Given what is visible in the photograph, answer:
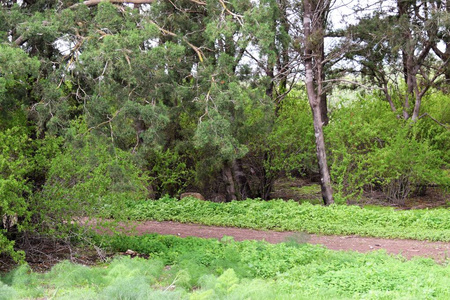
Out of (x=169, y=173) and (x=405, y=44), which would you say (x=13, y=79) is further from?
(x=405, y=44)

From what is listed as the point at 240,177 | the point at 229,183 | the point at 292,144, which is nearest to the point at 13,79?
the point at 229,183

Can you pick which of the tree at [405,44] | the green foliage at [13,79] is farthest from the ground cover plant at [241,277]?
the tree at [405,44]

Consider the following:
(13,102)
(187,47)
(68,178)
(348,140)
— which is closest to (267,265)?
(68,178)

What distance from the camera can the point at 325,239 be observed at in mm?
9844

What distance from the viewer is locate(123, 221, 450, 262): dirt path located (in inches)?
341

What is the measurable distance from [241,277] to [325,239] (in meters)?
4.00

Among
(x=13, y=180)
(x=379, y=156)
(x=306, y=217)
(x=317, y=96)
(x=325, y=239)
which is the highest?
(x=317, y=96)

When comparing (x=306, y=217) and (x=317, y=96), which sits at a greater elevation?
(x=317, y=96)

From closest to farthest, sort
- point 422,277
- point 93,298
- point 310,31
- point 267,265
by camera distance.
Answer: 1. point 93,298
2. point 422,277
3. point 267,265
4. point 310,31

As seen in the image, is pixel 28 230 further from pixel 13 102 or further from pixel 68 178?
pixel 13 102

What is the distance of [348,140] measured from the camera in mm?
13930

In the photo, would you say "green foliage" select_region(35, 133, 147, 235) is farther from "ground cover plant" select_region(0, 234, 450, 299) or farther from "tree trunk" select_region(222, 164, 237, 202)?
"tree trunk" select_region(222, 164, 237, 202)

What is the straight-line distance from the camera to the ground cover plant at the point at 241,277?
482 cm

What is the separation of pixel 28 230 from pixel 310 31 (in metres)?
9.01
